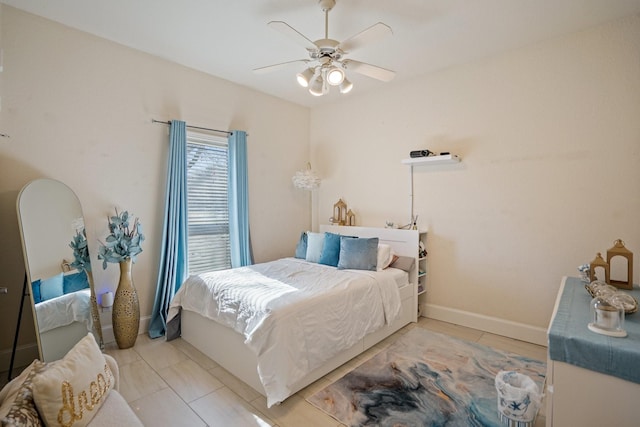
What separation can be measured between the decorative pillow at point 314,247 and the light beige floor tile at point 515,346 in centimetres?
190

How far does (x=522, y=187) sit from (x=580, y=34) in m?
1.39

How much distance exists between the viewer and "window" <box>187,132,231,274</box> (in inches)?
134

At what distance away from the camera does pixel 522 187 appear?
2.91 m

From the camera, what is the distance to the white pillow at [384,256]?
3.24 metres

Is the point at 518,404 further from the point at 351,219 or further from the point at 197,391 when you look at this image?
the point at 351,219

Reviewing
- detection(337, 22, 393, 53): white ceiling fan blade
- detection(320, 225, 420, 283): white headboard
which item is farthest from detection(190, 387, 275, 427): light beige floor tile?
detection(337, 22, 393, 53): white ceiling fan blade

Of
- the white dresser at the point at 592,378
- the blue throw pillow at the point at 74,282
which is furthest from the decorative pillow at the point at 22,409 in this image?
the white dresser at the point at 592,378

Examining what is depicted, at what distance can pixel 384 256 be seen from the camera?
3.29m

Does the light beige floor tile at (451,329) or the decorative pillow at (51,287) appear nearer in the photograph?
the decorative pillow at (51,287)

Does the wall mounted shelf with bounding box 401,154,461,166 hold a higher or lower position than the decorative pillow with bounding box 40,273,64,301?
higher

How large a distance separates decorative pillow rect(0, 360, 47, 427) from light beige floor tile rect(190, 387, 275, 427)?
1026mm

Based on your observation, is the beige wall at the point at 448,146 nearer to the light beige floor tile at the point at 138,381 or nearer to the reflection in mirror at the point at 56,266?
the reflection in mirror at the point at 56,266

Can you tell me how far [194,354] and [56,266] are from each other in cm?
131

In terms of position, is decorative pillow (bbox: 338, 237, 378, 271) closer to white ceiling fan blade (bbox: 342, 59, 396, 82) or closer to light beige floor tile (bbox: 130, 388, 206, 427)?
white ceiling fan blade (bbox: 342, 59, 396, 82)
